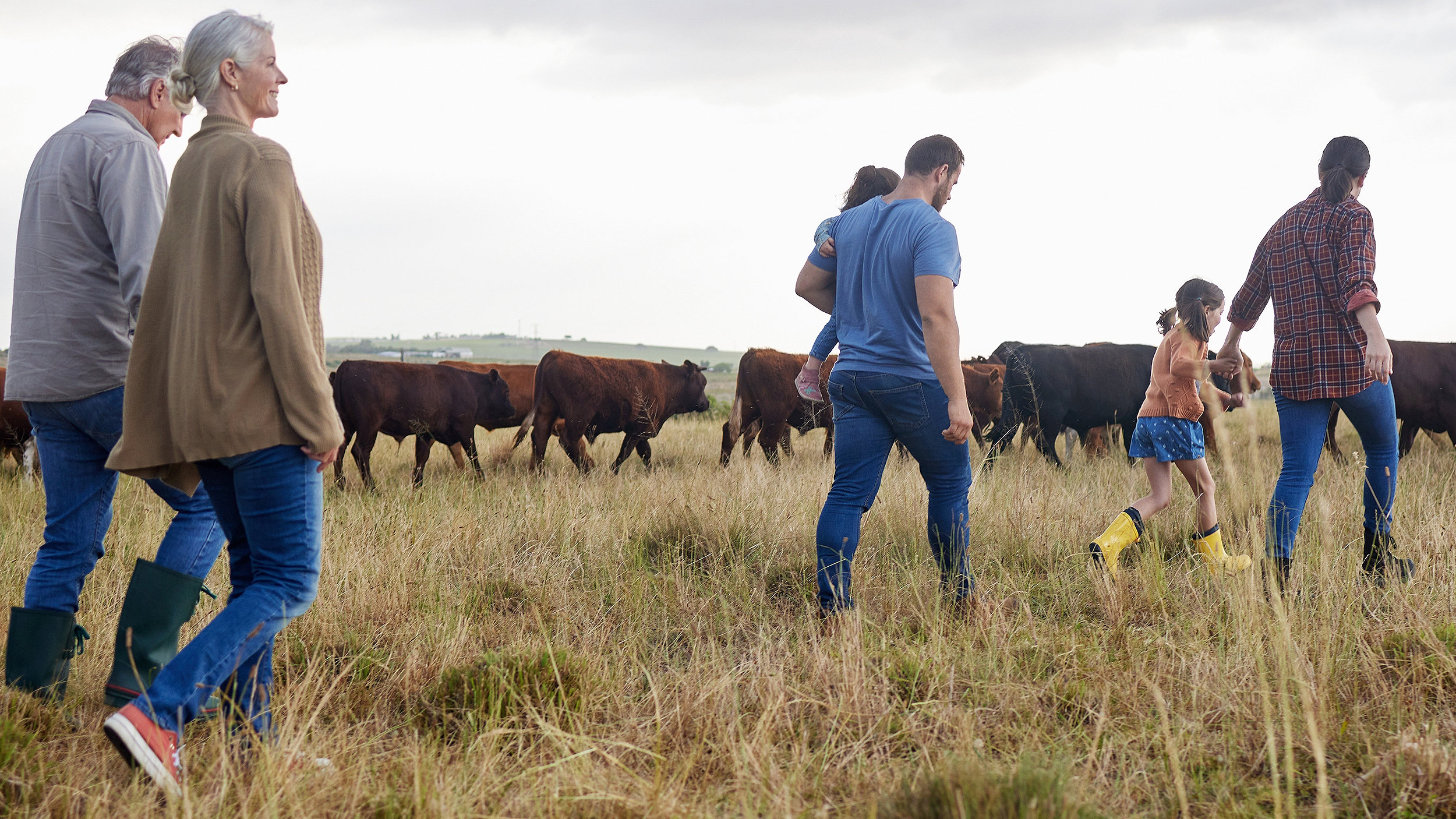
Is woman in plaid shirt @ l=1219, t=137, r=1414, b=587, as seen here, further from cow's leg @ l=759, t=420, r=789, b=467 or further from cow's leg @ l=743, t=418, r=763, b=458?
cow's leg @ l=743, t=418, r=763, b=458

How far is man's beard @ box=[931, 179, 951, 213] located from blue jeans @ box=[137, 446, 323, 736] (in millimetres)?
2787

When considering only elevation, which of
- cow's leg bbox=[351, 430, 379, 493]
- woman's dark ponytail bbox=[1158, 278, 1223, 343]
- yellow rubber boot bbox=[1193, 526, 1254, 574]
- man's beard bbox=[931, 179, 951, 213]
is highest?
man's beard bbox=[931, 179, 951, 213]

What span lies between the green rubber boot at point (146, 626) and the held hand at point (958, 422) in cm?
284

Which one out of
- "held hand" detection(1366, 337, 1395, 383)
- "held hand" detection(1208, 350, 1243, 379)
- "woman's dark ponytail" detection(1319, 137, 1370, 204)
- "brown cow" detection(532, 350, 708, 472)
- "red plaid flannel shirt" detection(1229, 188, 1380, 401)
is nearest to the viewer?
"held hand" detection(1366, 337, 1395, 383)

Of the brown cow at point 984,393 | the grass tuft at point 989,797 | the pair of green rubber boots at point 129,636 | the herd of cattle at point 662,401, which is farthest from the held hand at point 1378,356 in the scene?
the brown cow at point 984,393

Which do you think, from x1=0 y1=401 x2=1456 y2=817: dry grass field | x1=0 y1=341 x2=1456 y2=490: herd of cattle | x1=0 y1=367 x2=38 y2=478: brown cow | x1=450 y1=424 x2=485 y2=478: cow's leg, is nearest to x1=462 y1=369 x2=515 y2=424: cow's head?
x1=0 y1=341 x2=1456 y2=490: herd of cattle

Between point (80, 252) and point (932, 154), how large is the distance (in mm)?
3316

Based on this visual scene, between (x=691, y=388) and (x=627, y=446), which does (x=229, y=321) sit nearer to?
(x=627, y=446)

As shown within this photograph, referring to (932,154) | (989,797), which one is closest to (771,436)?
(932,154)

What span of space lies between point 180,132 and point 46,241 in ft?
2.09

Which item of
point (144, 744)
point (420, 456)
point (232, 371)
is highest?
point (232, 371)

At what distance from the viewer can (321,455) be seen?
2430 mm

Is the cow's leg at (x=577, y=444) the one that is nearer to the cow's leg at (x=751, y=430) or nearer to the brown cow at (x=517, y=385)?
the brown cow at (x=517, y=385)

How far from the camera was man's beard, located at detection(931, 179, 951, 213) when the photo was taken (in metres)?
3.88
